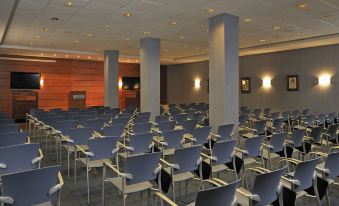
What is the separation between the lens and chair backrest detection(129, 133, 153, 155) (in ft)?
15.1

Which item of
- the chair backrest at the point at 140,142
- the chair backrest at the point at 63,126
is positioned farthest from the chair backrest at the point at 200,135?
the chair backrest at the point at 63,126

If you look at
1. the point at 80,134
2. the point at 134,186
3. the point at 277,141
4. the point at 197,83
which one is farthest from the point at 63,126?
the point at 197,83

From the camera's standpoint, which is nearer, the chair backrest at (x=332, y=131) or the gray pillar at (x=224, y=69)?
the chair backrest at (x=332, y=131)

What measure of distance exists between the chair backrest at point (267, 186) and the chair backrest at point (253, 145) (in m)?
1.53

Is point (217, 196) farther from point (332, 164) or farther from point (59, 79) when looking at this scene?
point (59, 79)

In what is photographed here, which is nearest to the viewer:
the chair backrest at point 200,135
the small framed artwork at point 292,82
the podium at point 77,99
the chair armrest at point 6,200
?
the chair armrest at point 6,200

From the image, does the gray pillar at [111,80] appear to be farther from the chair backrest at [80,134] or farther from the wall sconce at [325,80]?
the wall sconce at [325,80]

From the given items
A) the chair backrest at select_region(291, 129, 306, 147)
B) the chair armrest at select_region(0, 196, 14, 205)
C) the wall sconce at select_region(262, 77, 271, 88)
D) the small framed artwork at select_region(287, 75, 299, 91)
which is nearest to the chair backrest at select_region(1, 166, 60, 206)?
the chair armrest at select_region(0, 196, 14, 205)

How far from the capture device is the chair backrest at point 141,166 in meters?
3.14

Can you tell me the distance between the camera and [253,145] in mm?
4371

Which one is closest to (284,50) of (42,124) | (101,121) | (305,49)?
(305,49)

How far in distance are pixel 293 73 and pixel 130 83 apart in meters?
12.1

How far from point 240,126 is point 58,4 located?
19.7 ft

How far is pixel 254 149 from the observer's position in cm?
441
